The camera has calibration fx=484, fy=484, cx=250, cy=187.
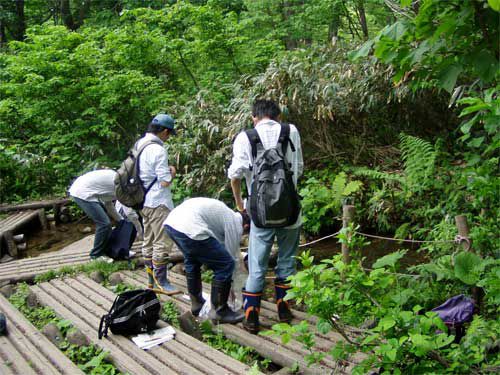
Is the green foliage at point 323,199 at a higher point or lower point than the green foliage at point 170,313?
higher

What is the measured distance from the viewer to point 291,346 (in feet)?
12.8

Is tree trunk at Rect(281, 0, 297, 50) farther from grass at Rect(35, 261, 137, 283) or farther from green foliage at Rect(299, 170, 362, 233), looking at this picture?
grass at Rect(35, 261, 137, 283)

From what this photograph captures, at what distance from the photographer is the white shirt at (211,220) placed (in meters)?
4.27

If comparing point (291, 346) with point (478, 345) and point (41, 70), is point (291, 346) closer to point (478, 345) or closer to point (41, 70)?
point (478, 345)

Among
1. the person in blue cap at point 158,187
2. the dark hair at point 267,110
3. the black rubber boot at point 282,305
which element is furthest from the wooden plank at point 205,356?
the dark hair at point 267,110

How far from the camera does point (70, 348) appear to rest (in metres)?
4.22

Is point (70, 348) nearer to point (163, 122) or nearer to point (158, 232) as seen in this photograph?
point (158, 232)

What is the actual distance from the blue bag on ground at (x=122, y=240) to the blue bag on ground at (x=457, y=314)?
14.0 feet

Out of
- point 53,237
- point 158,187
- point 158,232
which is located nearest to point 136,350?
point 158,232

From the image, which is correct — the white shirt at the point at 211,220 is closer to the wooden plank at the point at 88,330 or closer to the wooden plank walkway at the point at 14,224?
the wooden plank at the point at 88,330

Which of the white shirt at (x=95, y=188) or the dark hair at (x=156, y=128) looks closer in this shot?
the dark hair at (x=156, y=128)

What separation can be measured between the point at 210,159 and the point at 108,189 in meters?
2.15

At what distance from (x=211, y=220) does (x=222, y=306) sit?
80 cm

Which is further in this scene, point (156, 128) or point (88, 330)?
point (156, 128)
